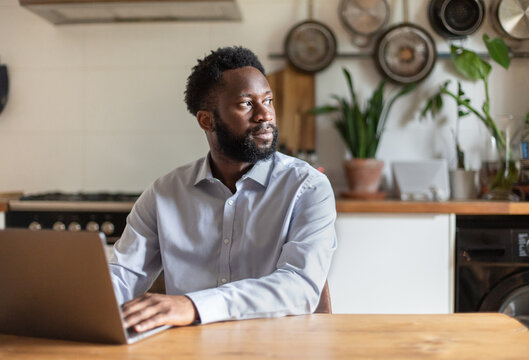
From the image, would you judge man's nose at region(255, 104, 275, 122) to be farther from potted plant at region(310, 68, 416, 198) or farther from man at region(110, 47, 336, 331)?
potted plant at region(310, 68, 416, 198)

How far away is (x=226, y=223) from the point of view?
5.08 feet

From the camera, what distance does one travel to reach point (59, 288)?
3.14 feet

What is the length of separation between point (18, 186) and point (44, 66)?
0.68 m

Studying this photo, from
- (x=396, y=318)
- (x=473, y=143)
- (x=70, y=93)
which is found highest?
(x=70, y=93)

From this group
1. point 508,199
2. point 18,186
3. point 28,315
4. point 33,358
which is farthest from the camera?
point 18,186

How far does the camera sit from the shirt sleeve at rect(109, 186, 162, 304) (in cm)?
150

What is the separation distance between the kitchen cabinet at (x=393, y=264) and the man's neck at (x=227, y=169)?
0.92 meters

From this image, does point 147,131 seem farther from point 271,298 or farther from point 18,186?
point 271,298

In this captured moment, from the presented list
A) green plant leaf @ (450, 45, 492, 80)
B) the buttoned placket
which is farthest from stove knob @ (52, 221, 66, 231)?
green plant leaf @ (450, 45, 492, 80)

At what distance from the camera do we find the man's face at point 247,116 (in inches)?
63.7

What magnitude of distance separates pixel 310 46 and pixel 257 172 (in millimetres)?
1598

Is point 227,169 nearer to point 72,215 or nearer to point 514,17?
point 72,215

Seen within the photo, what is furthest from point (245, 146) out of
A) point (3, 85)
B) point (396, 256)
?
point (3, 85)

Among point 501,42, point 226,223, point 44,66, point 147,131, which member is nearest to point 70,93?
point 44,66
